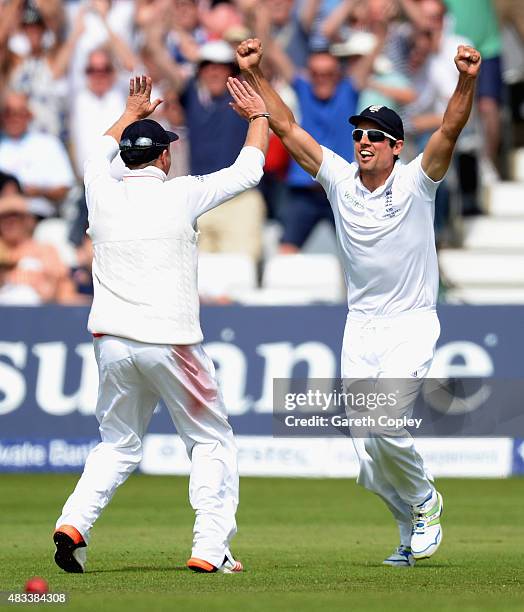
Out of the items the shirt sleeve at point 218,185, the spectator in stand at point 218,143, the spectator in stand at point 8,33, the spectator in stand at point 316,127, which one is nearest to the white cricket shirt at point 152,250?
the shirt sleeve at point 218,185

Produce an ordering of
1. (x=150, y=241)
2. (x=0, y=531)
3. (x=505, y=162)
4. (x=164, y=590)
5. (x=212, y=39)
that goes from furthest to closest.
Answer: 1. (x=505, y=162)
2. (x=212, y=39)
3. (x=0, y=531)
4. (x=150, y=241)
5. (x=164, y=590)

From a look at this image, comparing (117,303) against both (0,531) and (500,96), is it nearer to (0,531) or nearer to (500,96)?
(0,531)

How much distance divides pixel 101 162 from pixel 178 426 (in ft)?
4.61

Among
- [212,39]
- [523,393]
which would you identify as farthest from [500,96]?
[523,393]

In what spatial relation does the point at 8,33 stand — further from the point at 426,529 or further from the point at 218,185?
the point at 426,529

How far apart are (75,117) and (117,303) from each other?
8645mm

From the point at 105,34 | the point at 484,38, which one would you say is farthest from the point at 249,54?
the point at 484,38

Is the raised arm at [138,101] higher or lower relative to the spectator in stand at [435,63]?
lower

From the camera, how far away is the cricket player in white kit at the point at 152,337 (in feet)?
24.7

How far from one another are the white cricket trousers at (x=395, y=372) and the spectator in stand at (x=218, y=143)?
22.7ft

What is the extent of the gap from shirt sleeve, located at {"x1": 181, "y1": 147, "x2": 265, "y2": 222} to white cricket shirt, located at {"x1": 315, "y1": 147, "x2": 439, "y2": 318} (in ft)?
2.82

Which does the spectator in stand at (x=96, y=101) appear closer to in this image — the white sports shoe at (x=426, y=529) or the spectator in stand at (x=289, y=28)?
the spectator in stand at (x=289, y=28)

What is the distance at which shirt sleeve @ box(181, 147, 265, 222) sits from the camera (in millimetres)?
7602

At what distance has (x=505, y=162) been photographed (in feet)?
57.0
